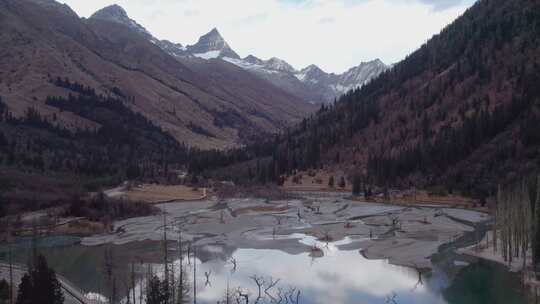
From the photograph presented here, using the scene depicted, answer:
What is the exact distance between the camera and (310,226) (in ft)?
354

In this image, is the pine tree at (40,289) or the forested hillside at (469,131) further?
the forested hillside at (469,131)

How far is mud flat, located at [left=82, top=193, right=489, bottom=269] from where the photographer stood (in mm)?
86938

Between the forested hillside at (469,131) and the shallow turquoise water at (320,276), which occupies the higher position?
the forested hillside at (469,131)

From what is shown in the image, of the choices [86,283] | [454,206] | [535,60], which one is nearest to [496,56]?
[535,60]

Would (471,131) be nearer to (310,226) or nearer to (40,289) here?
(310,226)

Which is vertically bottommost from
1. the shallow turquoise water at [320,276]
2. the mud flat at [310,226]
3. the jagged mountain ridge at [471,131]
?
the shallow turquoise water at [320,276]

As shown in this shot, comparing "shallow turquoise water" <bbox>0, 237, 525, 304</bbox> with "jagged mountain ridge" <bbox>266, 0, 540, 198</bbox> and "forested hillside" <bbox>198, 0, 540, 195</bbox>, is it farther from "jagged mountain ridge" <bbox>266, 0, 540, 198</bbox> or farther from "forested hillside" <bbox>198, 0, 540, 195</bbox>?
"forested hillside" <bbox>198, 0, 540, 195</bbox>

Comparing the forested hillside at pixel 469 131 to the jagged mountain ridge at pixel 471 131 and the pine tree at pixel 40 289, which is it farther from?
the pine tree at pixel 40 289

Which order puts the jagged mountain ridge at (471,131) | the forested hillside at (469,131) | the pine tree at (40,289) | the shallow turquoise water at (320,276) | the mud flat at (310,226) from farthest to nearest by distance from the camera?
the forested hillside at (469,131)
the jagged mountain ridge at (471,131)
the mud flat at (310,226)
the shallow turquoise water at (320,276)
the pine tree at (40,289)

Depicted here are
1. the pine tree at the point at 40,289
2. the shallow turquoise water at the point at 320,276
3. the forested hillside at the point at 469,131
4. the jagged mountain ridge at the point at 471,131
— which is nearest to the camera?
the pine tree at the point at 40,289

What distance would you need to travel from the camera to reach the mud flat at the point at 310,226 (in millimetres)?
86938

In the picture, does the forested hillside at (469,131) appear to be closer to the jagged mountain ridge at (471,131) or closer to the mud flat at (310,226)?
the jagged mountain ridge at (471,131)

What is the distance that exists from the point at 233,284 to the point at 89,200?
67.4m

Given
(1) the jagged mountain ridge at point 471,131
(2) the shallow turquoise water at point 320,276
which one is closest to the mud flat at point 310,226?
(2) the shallow turquoise water at point 320,276
